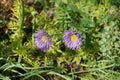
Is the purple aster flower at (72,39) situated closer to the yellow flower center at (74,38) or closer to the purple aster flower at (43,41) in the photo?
the yellow flower center at (74,38)

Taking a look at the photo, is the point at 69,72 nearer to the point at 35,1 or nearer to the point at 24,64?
the point at 24,64

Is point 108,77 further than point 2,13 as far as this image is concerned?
No

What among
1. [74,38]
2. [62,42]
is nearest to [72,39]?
[74,38]

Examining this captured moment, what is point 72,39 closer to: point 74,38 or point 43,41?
point 74,38

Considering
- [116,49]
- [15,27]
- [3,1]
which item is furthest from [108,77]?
[3,1]

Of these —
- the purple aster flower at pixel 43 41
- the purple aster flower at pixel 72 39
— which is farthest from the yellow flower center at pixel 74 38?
the purple aster flower at pixel 43 41

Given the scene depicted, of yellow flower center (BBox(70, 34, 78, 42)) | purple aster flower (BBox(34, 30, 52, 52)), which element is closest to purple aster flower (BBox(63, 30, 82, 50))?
yellow flower center (BBox(70, 34, 78, 42))

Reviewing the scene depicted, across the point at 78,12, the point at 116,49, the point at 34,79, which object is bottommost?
the point at 34,79

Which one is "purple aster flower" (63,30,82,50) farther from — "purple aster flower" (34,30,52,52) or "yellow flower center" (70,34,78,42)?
"purple aster flower" (34,30,52,52)
